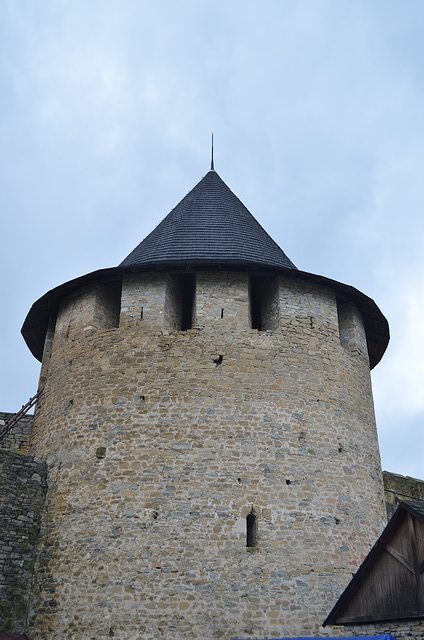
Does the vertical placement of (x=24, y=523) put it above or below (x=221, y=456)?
below

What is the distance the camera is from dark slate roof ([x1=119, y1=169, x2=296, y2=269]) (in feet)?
35.7

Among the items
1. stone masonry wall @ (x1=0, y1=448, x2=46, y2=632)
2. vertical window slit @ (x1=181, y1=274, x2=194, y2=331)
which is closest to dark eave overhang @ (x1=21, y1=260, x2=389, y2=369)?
vertical window slit @ (x1=181, y1=274, x2=194, y2=331)

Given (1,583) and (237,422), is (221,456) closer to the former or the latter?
(237,422)

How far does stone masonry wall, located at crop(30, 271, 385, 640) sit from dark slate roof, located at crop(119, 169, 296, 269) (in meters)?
0.40

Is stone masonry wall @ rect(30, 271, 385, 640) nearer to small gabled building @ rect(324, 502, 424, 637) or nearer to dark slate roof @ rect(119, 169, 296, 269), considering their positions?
dark slate roof @ rect(119, 169, 296, 269)

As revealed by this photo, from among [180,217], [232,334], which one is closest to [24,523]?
[232,334]

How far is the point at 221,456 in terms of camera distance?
9.26 m

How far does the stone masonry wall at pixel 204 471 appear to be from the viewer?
853cm

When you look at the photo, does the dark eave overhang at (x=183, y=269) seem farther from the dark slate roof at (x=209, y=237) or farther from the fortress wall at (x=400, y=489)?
the fortress wall at (x=400, y=489)

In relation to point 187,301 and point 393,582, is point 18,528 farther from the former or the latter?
point 393,582

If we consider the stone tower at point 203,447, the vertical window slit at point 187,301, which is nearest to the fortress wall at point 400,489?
the stone tower at point 203,447

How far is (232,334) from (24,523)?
166 inches

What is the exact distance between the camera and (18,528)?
956 centimetres

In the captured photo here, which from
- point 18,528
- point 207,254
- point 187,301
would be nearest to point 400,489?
point 187,301
